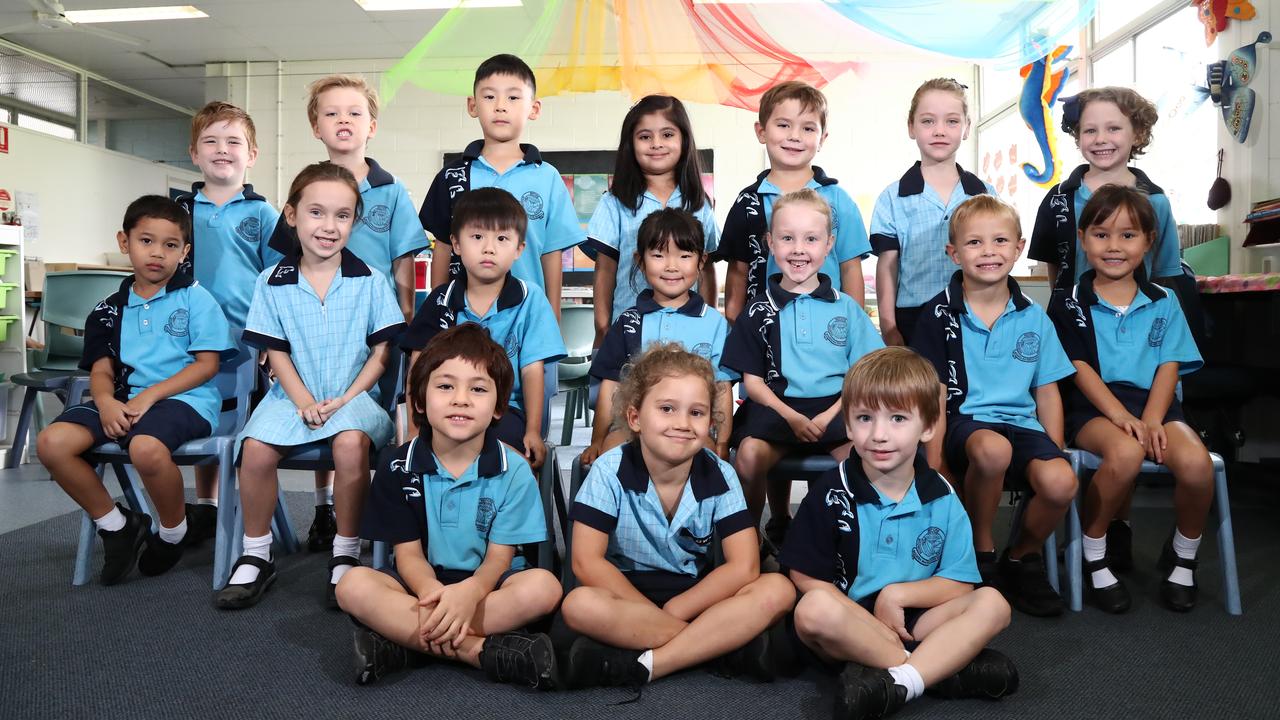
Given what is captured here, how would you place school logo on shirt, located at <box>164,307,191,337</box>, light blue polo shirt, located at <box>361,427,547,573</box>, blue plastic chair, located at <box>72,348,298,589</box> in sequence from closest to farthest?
light blue polo shirt, located at <box>361,427,547,573</box> → blue plastic chair, located at <box>72,348,298,589</box> → school logo on shirt, located at <box>164,307,191,337</box>

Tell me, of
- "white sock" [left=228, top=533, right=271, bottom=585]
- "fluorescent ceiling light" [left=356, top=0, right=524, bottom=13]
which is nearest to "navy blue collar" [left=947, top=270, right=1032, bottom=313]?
"white sock" [left=228, top=533, right=271, bottom=585]

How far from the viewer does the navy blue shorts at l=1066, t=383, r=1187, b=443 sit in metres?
2.05

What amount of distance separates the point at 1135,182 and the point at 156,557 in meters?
2.69

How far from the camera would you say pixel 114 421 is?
2.00 meters

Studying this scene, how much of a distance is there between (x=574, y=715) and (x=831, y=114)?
19.2 ft

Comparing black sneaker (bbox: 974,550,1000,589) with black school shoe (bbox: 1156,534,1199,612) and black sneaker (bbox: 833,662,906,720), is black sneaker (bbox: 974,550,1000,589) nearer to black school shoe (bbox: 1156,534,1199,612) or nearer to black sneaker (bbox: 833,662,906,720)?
black school shoe (bbox: 1156,534,1199,612)

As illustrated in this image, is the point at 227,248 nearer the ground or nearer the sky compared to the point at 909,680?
nearer the sky

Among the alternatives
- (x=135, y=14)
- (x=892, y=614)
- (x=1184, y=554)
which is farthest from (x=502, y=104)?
(x=135, y=14)

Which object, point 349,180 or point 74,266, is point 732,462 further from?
point 74,266

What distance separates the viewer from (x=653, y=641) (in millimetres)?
1473

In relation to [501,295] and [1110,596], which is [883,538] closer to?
[1110,596]

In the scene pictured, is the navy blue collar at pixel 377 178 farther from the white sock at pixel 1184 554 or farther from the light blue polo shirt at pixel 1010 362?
the white sock at pixel 1184 554

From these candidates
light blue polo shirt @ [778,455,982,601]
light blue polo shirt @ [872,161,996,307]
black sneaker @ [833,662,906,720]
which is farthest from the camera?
light blue polo shirt @ [872,161,996,307]

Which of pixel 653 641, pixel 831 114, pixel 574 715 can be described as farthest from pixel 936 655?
pixel 831 114
